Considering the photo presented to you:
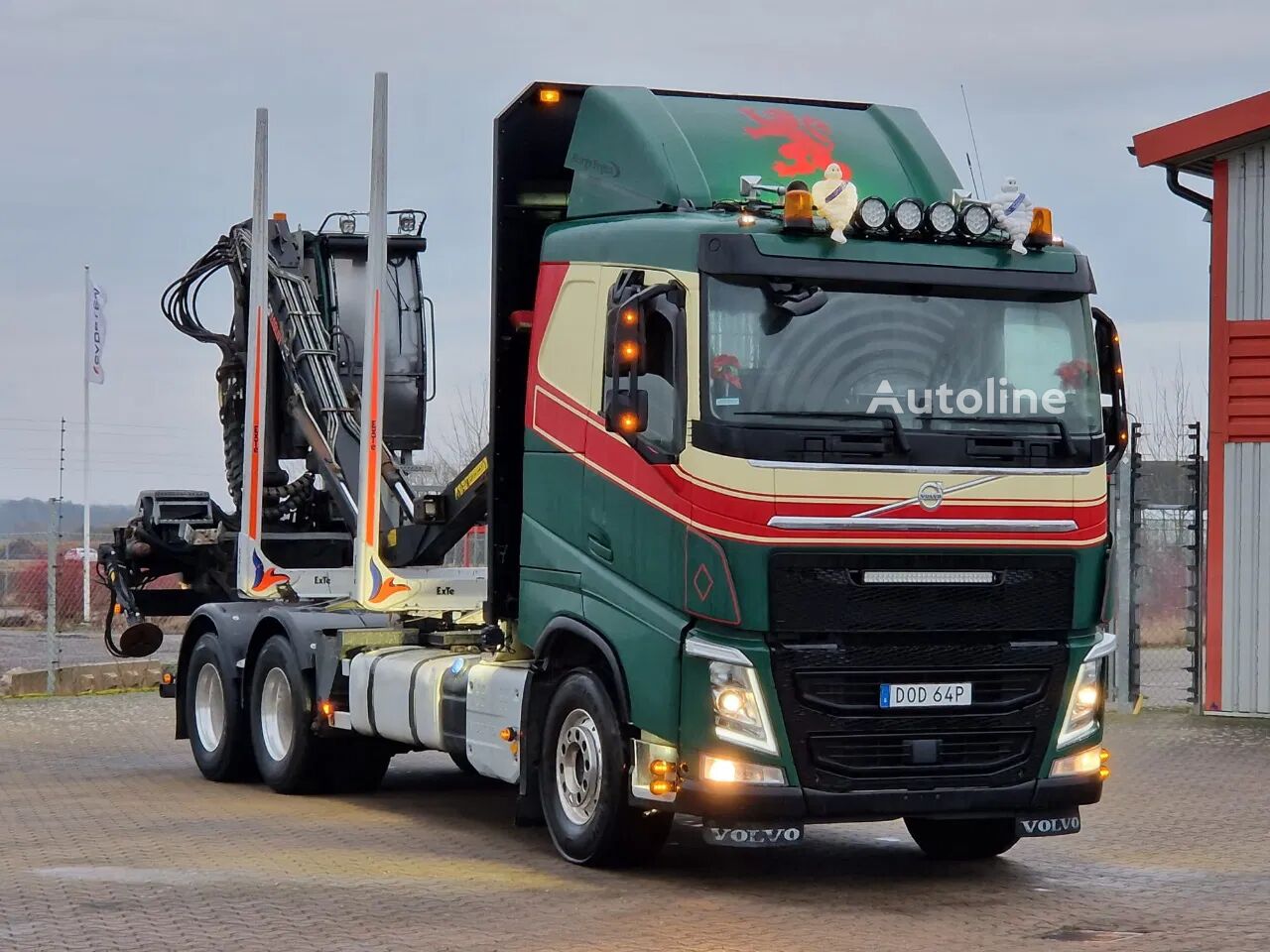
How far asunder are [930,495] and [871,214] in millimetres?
1370

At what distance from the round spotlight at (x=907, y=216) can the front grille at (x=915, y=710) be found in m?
1.93

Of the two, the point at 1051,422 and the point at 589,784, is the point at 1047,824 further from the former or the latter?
the point at 589,784

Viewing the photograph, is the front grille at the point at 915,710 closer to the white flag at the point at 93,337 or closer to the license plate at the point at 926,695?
the license plate at the point at 926,695

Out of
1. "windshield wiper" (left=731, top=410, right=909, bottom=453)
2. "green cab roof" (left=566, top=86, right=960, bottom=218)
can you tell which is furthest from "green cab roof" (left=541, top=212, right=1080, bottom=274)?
"windshield wiper" (left=731, top=410, right=909, bottom=453)

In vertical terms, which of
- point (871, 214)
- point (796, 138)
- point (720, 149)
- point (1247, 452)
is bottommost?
point (1247, 452)

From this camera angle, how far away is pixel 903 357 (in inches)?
388

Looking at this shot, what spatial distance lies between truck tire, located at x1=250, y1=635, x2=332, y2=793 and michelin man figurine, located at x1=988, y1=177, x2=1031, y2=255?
6025mm

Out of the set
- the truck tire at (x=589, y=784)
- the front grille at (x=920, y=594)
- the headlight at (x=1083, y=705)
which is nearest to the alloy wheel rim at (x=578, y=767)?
the truck tire at (x=589, y=784)

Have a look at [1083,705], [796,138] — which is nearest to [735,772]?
[1083,705]

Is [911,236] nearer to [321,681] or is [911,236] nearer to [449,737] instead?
[449,737]

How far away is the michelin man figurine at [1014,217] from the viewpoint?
10.2 meters

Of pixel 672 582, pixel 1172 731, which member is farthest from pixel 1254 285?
pixel 672 582

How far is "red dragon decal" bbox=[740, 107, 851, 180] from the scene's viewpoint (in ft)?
35.8

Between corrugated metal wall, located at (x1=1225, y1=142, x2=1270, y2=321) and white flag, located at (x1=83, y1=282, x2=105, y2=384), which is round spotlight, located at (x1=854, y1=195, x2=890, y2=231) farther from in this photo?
white flag, located at (x1=83, y1=282, x2=105, y2=384)
